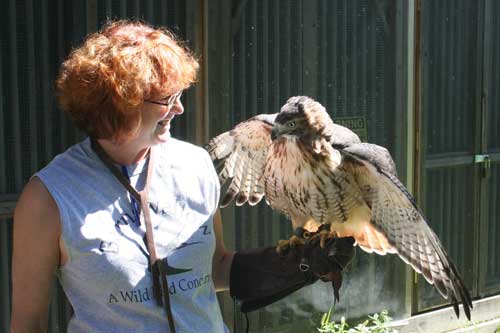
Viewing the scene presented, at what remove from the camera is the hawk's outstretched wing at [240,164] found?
132 inches

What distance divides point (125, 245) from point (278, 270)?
737 millimetres

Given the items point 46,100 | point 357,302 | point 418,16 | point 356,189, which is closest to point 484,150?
point 418,16

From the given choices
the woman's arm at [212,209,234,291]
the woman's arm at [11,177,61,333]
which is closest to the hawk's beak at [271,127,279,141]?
the woman's arm at [212,209,234,291]

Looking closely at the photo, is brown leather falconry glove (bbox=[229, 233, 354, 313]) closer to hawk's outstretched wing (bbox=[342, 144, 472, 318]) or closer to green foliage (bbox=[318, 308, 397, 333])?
hawk's outstretched wing (bbox=[342, 144, 472, 318])

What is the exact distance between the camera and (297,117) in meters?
2.93

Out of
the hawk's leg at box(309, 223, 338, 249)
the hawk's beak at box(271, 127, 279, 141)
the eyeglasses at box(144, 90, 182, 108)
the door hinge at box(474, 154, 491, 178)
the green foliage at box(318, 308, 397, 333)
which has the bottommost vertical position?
the green foliage at box(318, 308, 397, 333)

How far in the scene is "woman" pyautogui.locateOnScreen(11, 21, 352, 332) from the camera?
1.91 m

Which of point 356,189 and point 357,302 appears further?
point 357,302

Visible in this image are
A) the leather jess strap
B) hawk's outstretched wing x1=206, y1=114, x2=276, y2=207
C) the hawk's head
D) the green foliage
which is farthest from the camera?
the green foliage

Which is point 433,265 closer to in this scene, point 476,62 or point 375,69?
point 375,69

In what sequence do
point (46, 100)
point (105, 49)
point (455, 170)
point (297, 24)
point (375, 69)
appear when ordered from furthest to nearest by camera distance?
point (455, 170) < point (375, 69) < point (297, 24) < point (46, 100) < point (105, 49)

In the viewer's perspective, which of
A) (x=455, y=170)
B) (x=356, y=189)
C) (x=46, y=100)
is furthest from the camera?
(x=455, y=170)

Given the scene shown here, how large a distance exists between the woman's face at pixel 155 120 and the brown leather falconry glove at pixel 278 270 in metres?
0.63

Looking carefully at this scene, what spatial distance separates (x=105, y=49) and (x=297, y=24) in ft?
9.44
